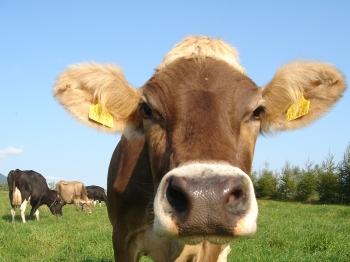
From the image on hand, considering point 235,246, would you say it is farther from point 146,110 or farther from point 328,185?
point 328,185

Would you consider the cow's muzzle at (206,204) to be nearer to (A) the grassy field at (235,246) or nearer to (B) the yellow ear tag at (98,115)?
(B) the yellow ear tag at (98,115)

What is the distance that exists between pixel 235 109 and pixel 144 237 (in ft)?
7.67

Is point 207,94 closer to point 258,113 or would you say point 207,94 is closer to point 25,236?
point 258,113

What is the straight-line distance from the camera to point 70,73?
418cm

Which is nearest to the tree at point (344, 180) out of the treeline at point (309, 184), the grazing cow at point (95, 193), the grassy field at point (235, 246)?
the treeline at point (309, 184)

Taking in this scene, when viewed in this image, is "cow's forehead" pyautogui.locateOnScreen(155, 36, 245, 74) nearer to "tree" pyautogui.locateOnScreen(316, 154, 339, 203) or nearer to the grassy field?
the grassy field

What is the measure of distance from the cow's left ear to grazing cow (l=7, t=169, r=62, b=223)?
16.9 meters

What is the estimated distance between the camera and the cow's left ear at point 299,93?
13.7 feet

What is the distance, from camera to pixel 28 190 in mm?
20875

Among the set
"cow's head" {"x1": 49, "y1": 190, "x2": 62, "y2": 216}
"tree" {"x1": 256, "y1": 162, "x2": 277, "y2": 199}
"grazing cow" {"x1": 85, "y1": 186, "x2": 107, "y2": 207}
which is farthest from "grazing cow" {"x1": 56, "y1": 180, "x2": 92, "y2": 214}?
"tree" {"x1": 256, "y1": 162, "x2": 277, "y2": 199}

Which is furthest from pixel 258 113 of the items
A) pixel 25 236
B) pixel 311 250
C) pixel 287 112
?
pixel 25 236

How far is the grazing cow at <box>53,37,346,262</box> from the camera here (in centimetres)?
262

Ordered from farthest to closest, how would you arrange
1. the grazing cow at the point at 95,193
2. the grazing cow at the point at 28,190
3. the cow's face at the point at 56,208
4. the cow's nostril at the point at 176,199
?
the grazing cow at the point at 95,193, the cow's face at the point at 56,208, the grazing cow at the point at 28,190, the cow's nostril at the point at 176,199

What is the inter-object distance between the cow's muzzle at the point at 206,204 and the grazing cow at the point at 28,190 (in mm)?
17761
